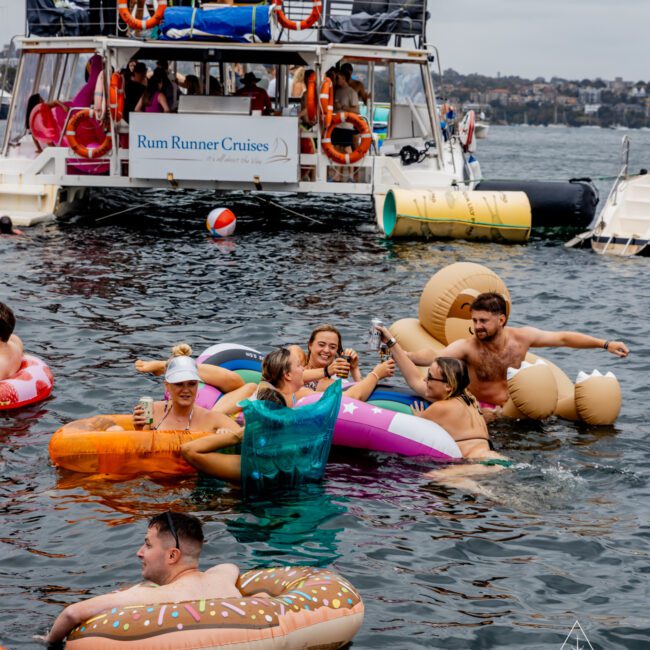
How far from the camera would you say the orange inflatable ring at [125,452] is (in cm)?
797

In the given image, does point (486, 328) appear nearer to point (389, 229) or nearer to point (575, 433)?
point (575, 433)

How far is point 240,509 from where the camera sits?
299 inches

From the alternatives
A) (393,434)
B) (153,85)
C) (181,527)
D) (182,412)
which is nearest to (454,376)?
(393,434)

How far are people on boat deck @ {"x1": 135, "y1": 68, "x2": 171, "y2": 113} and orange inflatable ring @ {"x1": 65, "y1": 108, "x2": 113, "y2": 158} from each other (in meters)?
0.84

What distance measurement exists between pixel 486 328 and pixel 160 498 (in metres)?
3.37

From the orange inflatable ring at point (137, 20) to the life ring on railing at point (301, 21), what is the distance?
2.06m

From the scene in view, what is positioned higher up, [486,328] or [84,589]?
[486,328]

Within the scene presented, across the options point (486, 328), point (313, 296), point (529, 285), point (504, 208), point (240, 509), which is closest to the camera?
point (240, 509)

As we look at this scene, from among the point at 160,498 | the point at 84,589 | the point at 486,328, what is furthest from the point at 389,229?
the point at 84,589

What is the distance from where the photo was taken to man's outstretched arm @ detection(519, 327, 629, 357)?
9.56 meters

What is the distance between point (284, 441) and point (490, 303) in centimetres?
278

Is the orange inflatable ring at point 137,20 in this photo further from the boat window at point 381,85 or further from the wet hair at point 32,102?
the boat window at point 381,85

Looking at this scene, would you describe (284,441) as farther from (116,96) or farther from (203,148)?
(116,96)

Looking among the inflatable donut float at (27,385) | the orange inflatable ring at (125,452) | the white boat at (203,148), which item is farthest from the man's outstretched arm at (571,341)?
the white boat at (203,148)
